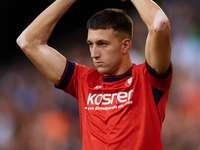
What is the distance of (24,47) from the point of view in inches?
82.3

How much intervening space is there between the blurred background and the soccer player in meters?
2.59

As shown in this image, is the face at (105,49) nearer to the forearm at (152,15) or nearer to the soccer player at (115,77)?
the soccer player at (115,77)

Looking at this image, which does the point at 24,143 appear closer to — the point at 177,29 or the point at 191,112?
the point at 191,112

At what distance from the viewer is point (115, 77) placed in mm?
2064

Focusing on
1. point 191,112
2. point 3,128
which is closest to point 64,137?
point 3,128

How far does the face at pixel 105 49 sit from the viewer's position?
77.2 inches

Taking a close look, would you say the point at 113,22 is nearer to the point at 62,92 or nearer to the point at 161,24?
the point at 161,24

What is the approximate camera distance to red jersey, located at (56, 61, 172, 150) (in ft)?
5.98

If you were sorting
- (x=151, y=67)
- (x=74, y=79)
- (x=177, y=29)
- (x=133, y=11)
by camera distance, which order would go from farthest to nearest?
(x=133, y=11) → (x=177, y=29) → (x=74, y=79) → (x=151, y=67)

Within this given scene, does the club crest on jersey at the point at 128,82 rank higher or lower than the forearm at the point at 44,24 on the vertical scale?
lower

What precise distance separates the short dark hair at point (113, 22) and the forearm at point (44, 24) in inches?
9.2

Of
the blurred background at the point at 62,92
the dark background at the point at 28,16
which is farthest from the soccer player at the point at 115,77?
the dark background at the point at 28,16

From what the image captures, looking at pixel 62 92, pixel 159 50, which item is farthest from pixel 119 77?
pixel 62 92

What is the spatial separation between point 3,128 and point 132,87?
3.94 meters
